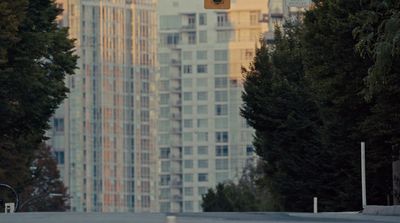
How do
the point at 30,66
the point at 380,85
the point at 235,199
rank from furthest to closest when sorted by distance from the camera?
the point at 235,199
the point at 30,66
the point at 380,85

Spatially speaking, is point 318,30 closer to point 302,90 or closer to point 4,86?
point 4,86

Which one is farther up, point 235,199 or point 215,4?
point 215,4

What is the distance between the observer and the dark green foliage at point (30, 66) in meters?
57.8

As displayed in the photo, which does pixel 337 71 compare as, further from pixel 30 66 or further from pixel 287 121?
pixel 287 121

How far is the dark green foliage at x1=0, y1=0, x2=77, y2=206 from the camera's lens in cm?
5781

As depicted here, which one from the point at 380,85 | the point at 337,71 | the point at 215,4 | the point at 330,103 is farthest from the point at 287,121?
the point at 215,4

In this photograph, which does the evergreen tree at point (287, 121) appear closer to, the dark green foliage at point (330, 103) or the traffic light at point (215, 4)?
the dark green foliage at point (330, 103)

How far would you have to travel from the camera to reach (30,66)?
60031 millimetres

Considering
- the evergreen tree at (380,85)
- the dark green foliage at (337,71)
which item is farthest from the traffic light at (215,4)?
the dark green foliage at (337,71)

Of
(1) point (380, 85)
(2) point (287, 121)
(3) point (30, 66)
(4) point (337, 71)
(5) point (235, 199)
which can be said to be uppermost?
(3) point (30, 66)

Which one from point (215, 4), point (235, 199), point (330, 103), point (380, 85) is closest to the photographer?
point (215, 4)

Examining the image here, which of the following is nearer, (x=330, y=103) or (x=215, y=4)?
(x=215, y=4)

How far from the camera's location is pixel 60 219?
28.1 m

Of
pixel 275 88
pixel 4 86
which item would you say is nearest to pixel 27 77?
pixel 4 86
